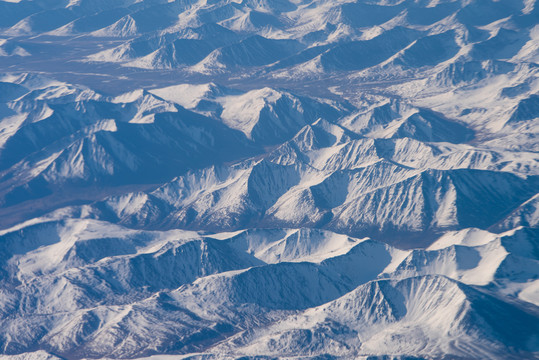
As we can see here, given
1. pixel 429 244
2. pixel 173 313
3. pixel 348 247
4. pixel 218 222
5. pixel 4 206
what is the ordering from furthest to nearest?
pixel 4 206, pixel 218 222, pixel 429 244, pixel 348 247, pixel 173 313

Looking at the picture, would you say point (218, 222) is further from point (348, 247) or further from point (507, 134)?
point (507, 134)

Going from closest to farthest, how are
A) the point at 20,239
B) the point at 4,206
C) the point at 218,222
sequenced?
the point at 20,239 → the point at 218,222 → the point at 4,206

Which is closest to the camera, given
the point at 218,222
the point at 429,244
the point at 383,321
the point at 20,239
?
the point at 383,321

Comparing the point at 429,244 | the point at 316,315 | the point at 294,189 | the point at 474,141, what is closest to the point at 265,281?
the point at 316,315

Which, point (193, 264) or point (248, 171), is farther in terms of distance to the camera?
point (248, 171)

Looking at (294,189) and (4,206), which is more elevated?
(294,189)

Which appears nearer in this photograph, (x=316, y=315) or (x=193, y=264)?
(x=316, y=315)

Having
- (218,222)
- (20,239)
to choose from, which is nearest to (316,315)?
(218,222)

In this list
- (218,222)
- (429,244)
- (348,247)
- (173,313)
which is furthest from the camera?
(218,222)

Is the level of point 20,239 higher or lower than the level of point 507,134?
lower

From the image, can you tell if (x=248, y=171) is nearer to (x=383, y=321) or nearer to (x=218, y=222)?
(x=218, y=222)
